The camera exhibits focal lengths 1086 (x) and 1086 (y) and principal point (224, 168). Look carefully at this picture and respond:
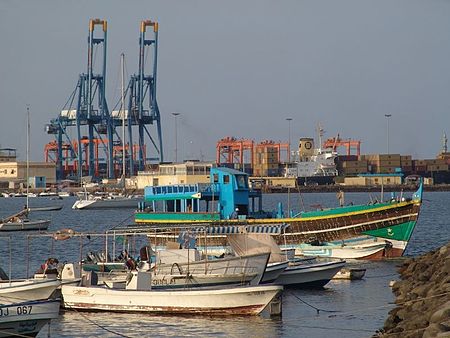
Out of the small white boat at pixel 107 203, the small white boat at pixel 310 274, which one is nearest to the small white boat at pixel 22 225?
the small white boat at pixel 310 274

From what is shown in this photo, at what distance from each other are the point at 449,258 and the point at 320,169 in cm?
13145

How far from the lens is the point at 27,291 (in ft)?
78.1

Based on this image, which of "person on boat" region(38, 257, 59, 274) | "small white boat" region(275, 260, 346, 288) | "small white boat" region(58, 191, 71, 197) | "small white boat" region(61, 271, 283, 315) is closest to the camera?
"small white boat" region(61, 271, 283, 315)

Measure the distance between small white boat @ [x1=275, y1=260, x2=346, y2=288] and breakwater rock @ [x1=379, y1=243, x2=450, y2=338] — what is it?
1882mm

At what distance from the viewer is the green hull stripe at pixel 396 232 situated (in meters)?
40.4

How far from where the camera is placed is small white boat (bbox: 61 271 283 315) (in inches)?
994

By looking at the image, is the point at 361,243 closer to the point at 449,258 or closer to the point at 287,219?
the point at 287,219

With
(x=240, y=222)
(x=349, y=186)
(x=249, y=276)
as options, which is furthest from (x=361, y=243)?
(x=349, y=186)

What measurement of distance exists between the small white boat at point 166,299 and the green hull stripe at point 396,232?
51.3 ft

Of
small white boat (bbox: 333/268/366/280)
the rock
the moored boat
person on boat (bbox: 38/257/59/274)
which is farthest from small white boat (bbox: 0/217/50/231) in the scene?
the rock

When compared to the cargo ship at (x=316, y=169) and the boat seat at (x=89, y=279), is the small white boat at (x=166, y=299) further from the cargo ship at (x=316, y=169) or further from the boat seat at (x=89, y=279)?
the cargo ship at (x=316, y=169)

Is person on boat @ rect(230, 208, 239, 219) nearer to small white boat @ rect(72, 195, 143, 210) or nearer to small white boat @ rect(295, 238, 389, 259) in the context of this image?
small white boat @ rect(295, 238, 389, 259)

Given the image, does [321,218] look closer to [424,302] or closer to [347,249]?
[347,249]

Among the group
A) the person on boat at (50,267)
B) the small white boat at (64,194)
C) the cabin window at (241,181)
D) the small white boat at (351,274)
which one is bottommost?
the small white boat at (64,194)
